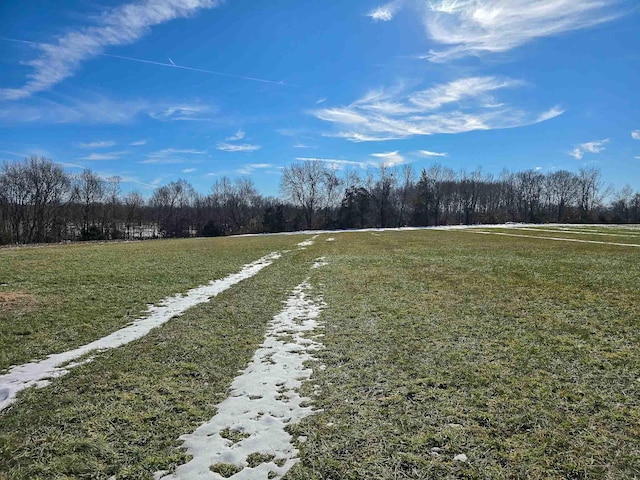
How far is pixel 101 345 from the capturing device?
6.36m

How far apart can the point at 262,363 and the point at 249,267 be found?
39.8 feet

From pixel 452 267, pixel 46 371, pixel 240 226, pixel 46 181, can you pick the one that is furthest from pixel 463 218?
pixel 46 371

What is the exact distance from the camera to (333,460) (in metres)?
3.15

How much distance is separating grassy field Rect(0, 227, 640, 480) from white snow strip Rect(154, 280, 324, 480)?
6.1 inches

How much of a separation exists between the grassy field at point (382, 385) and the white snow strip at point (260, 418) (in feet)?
0.51

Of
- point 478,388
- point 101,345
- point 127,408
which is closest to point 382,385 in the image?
point 478,388

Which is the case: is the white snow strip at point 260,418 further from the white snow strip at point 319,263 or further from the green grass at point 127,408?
the white snow strip at point 319,263

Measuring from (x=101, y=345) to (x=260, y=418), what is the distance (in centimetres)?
405

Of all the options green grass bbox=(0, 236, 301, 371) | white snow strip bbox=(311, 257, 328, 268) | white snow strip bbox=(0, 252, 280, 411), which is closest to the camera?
white snow strip bbox=(0, 252, 280, 411)

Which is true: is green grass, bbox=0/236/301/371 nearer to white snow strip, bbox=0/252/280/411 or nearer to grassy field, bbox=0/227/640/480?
grassy field, bbox=0/227/640/480

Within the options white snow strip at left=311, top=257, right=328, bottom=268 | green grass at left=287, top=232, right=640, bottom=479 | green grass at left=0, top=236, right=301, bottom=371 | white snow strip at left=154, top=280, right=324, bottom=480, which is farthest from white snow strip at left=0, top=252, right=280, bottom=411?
white snow strip at left=311, top=257, right=328, bottom=268

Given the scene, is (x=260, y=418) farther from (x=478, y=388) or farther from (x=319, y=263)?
(x=319, y=263)

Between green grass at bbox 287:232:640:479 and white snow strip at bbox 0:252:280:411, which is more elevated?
green grass at bbox 287:232:640:479

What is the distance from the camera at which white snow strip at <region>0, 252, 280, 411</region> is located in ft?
15.7
